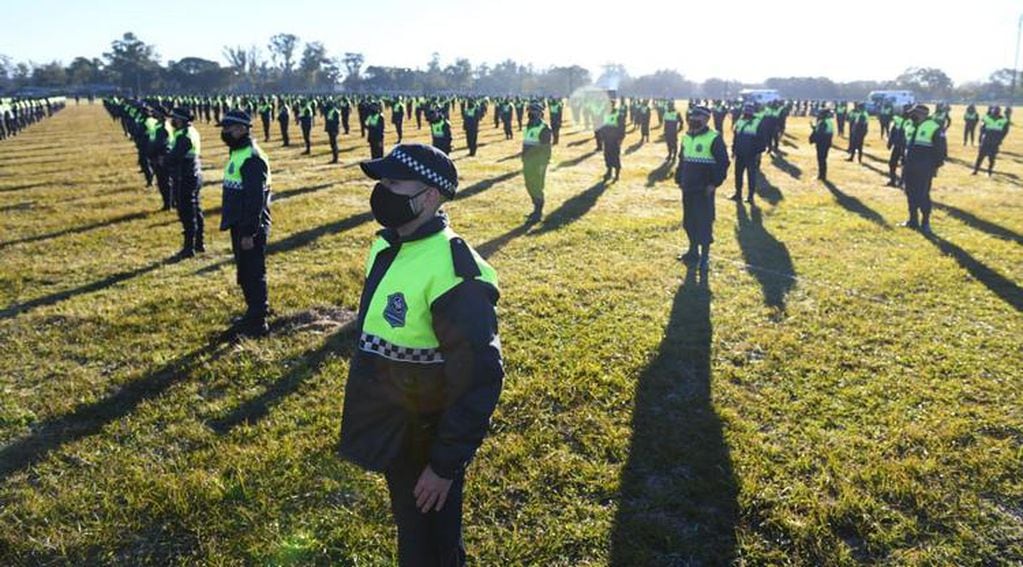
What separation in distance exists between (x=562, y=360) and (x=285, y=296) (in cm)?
369

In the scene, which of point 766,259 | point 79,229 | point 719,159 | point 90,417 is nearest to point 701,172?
point 719,159

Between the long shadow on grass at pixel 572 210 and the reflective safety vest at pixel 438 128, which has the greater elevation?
the reflective safety vest at pixel 438 128

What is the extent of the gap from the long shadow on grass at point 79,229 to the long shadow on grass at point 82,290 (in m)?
3.33

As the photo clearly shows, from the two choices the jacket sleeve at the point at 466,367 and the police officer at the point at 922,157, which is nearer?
the jacket sleeve at the point at 466,367

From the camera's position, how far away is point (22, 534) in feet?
11.6

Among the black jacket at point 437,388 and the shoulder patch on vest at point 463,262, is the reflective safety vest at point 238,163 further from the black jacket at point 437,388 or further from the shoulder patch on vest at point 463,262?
the shoulder patch on vest at point 463,262

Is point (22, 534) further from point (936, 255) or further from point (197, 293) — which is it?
point (936, 255)

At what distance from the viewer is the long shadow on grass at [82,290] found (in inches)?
288

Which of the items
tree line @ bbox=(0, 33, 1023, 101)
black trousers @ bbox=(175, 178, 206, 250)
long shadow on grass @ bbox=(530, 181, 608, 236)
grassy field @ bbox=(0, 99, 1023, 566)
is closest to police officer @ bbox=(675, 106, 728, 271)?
grassy field @ bbox=(0, 99, 1023, 566)

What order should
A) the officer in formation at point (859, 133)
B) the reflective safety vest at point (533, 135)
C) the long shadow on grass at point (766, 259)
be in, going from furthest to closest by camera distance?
the officer in formation at point (859, 133), the reflective safety vest at point (533, 135), the long shadow on grass at point (766, 259)

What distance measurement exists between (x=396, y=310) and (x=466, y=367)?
34 cm

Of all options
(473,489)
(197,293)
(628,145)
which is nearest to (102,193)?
(197,293)

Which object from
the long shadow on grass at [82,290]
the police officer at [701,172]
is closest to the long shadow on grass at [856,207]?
the police officer at [701,172]

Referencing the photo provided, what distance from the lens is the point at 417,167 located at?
2289mm
